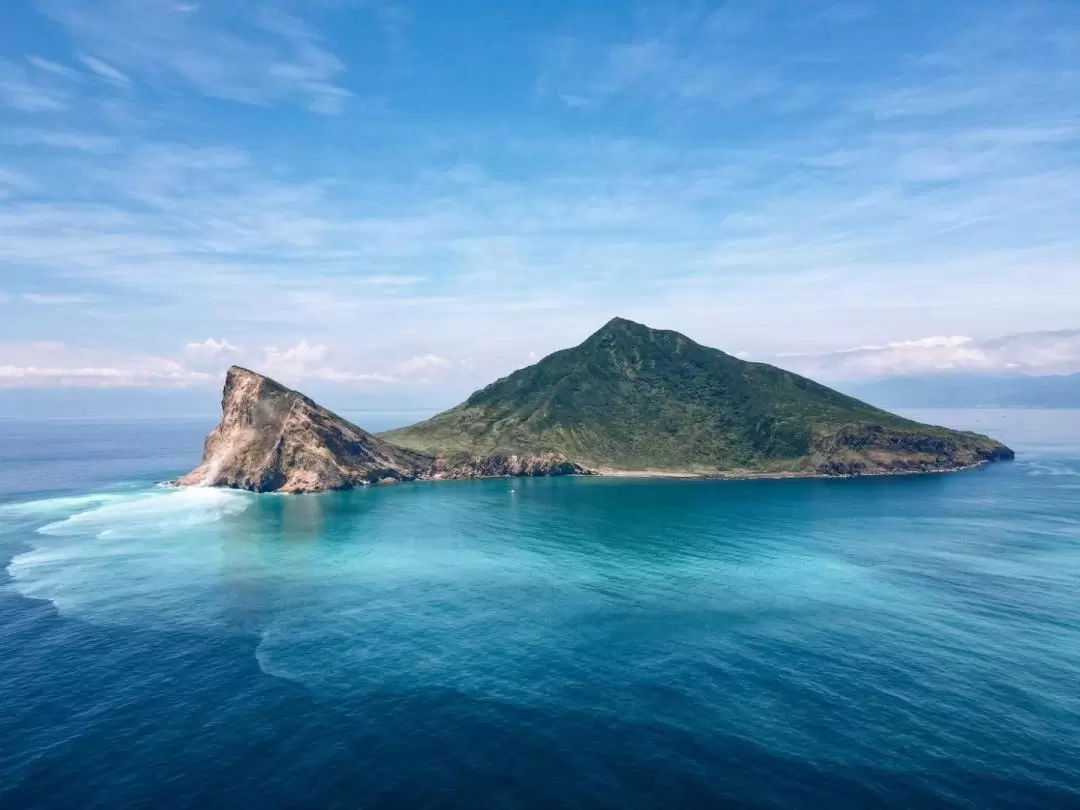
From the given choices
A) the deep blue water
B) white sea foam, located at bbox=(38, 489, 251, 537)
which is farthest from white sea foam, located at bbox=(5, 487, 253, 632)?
the deep blue water

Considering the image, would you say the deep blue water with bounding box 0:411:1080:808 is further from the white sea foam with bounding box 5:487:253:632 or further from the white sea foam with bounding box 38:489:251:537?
the white sea foam with bounding box 38:489:251:537

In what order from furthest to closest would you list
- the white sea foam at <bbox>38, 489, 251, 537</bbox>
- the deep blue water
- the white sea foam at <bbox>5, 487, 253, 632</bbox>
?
the white sea foam at <bbox>38, 489, 251, 537</bbox>
the white sea foam at <bbox>5, 487, 253, 632</bbox>
the deep blue water

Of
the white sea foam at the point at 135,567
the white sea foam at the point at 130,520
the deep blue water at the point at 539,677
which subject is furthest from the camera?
the white sea foam at the point at 130,520

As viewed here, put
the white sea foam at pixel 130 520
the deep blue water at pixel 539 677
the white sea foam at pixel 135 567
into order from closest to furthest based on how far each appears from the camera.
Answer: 1. the deep blue water at pixel 539 677
2. the white sea foam at pixel 135 567
3. the white sea foam at pixel 130 520

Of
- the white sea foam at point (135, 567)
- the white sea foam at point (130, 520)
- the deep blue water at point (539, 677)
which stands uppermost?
the white sea foam at point (130, 520)

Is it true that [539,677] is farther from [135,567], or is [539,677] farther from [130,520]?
[130,520]

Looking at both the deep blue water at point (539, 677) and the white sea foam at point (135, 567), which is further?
the white sea foam at point (135, 567)

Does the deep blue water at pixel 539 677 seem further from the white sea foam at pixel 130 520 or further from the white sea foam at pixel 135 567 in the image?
the white sea foam at pixel 130 520

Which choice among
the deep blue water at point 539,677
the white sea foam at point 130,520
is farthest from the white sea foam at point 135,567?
the deep blue water at point 539,677

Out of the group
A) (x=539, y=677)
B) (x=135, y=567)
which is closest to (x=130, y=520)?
(x=135, y=567)
